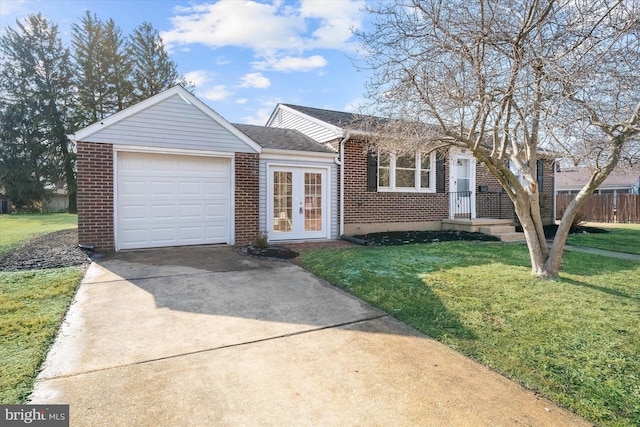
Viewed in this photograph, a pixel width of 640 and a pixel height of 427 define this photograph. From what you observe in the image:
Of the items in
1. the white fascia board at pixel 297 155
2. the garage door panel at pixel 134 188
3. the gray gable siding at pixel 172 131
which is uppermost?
the gray gable siding at pixel 172 131

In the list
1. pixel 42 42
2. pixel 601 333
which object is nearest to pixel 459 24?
pixel 601 333

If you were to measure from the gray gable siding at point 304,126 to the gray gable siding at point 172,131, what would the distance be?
10.1ft

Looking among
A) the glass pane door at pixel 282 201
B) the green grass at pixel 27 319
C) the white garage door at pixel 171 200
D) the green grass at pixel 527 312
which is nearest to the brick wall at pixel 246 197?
the white garage door at pixel 171 200

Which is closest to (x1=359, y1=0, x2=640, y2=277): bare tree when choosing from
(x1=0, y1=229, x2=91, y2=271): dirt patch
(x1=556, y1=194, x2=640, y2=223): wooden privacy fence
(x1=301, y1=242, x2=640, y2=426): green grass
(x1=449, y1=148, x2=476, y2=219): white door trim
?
(x1=301, y1=242, x2=640, y2=426): green grass

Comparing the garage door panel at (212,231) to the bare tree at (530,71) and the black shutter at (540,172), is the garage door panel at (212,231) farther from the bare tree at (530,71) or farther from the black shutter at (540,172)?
the black shutter at (540,172)

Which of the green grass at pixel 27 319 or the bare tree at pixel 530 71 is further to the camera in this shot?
the bare tree at pixel 530 71

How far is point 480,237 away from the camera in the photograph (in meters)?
10.4

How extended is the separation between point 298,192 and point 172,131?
3.65 meters

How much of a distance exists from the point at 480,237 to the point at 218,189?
7782mm

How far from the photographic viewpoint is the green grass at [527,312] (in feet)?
8.85

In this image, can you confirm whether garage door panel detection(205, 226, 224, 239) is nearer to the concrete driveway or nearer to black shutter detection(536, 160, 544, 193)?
the concrete driveway

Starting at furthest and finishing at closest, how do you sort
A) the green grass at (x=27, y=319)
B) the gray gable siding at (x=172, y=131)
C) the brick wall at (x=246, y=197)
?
the brick wall at (x=246, y=197)
the gray gable siding at (x=172, y=131)
the green grass at (x=27, y=319)

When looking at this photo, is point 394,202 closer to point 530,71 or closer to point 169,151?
point 530,71

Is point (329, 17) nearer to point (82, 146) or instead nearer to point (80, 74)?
point (82, 146)
